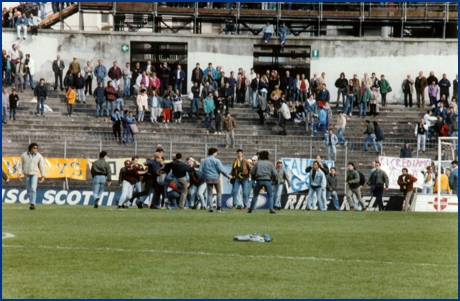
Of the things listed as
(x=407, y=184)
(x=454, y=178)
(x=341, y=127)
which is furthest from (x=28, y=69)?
(x=454, y=178)

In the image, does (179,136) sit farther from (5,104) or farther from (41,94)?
(5,104)

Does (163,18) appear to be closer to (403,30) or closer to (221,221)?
(403,30)

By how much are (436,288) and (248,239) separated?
5.73 meters

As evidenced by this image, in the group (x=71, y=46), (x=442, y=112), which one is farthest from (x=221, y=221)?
(x=71, y=46)

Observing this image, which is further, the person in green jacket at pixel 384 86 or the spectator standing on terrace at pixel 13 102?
the person in green jacket at pixel 384 86

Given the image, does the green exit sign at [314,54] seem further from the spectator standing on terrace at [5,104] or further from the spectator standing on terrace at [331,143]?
the spectator standing on terrace at [5,104]

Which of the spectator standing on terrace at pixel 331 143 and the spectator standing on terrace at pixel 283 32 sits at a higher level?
the spectator standing on terrace at pixel 283 32

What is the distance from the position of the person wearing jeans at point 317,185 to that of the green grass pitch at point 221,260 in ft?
31.7

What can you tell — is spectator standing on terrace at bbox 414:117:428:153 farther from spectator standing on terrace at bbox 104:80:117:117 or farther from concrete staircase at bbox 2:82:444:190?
spectator standing on terrace at bbox 104:80:117:117

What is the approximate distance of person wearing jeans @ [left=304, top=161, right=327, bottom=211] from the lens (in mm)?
32844

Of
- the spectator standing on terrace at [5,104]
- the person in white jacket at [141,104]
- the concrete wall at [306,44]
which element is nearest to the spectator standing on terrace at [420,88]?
the concrete wall at [306,44]

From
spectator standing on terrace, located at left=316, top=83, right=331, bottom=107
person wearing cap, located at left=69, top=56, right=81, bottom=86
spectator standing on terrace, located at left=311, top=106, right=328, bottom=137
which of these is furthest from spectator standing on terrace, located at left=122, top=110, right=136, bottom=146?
spectator standing on terrace, located at left=316, top=83, right=331, bottom=107

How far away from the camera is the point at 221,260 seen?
14633 millimetres

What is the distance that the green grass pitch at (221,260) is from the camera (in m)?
11.9
